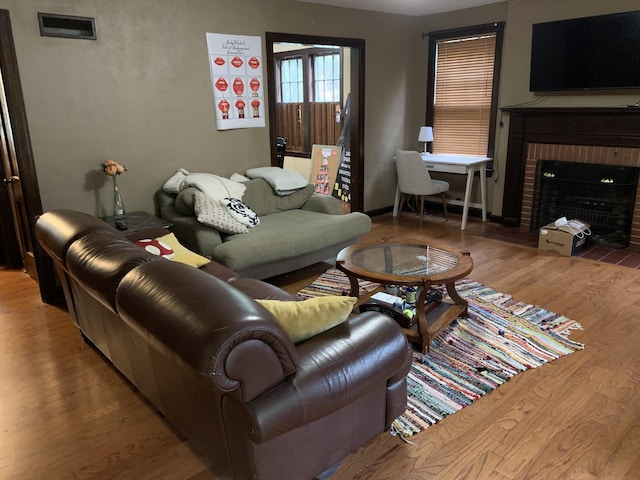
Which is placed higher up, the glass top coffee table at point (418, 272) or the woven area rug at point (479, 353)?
the glass top coffee table at point (418, 272)

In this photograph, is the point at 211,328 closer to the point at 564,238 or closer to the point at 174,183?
the point at 174,183

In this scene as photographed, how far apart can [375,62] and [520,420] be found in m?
4.47

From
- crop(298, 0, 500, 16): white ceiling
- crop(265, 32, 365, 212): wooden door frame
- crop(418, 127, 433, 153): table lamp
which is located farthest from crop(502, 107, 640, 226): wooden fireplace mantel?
crop(265, 32, 365, 212): wooden door frame

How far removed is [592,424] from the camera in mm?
2160

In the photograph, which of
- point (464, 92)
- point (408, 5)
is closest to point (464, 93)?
point (464, 92)

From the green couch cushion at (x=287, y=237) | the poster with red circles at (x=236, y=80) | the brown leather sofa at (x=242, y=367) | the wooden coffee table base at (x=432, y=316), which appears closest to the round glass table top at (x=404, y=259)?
the wooden coffee table base at (x=432, y=316)

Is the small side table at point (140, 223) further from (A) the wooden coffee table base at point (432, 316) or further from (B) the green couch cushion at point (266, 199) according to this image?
(A) the wooden coffee table base at point (432, 316)

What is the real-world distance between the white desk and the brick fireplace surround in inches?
10.0

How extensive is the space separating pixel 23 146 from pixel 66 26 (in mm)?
909

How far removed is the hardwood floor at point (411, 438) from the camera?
1.93 m

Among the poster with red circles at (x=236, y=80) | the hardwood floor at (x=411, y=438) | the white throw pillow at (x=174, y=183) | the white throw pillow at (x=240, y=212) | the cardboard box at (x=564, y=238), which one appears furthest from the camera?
the cardboard box at (x=564, y=238)

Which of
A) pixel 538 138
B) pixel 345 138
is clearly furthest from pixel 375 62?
pixel 538 138

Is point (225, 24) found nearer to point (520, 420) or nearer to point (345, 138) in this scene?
point (345, 138)

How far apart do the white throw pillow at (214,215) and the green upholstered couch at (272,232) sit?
0.18 ft
